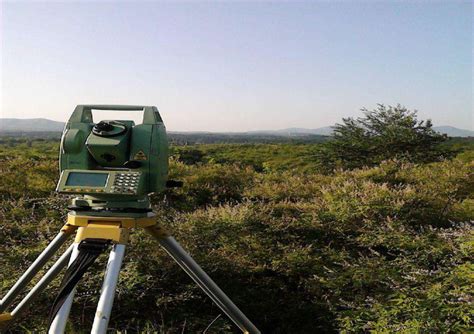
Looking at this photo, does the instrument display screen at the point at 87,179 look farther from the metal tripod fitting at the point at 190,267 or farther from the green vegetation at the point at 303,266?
the green vegetation at the point at 303,266

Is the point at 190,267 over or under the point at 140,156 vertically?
under

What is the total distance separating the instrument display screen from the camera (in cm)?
193

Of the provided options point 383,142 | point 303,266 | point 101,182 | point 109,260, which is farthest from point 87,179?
point 383,142

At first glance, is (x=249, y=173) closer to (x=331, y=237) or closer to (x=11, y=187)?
(x=331, y=237)

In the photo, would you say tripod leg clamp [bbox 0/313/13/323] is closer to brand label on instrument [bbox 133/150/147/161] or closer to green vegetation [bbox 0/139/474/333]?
green vegetation [bbox 0/139/474/333]

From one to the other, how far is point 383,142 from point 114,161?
605 inches

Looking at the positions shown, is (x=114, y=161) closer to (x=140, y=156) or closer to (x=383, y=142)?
(x=140, y=156)

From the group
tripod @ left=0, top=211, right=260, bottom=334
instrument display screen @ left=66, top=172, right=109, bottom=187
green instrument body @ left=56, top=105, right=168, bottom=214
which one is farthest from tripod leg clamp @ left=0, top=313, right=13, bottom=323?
instrument display screen @ left=66, top=172, right=109, bottom=187

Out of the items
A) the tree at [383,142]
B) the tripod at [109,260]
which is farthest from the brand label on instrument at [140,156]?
the tree at [383,142]

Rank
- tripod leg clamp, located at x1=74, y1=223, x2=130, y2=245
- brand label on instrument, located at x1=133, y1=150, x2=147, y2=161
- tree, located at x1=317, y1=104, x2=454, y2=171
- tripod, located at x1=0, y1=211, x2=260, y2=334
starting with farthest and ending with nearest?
tree, located at x1=317, y1=104, x2=454, y2=171 → brand label on instrument, located at x1=133, y1=150, x2=147, y2=161 → tripod leg clamp, located at x1=74, y1=223, x2=130, y2=245 → tripod, located at x1=0, y1=211, x2=260, y2=334

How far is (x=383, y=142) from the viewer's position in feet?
52.5

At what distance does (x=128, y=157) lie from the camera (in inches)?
82.9

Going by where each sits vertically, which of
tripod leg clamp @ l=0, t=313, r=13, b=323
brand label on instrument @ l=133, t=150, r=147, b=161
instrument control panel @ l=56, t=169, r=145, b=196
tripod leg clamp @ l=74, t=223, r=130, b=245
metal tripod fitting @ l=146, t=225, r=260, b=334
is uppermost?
brand label on instrument @ l=133, t=150, r=147, b=161

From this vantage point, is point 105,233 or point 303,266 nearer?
point 105,233
